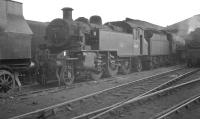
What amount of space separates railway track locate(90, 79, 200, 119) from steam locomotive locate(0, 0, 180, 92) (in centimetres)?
375

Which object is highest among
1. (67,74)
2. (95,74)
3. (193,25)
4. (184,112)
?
(193,25)

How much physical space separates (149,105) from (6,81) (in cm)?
428

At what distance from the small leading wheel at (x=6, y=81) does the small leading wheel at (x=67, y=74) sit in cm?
246

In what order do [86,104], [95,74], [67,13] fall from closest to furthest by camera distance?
1. [86,104]
2. [67,13]
3. [95,74]

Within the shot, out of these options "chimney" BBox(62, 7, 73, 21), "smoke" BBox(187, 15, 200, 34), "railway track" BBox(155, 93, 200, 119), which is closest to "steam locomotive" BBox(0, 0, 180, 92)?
"chimney" BBox(62, 7, 73, 21)

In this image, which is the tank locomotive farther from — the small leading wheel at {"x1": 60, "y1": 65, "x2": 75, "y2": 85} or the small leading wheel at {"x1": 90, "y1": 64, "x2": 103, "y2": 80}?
the small leading wheel at {"x1": 90, "y1": 64, "x2": 103, "y2": 80}

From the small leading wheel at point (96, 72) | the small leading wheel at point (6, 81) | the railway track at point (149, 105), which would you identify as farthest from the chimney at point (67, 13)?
the railway track at point (149, 105)

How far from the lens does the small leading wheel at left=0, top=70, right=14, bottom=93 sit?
722 centimetres

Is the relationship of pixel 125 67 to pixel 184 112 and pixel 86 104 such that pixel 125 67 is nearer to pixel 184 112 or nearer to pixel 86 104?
pixel 86 104

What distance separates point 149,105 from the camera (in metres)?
6.17

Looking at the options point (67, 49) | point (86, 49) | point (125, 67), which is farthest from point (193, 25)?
point (67, 49)

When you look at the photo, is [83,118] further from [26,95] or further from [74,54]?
[74,54]

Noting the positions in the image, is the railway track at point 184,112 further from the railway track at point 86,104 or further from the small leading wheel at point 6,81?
the small leading wheel at point 6,81

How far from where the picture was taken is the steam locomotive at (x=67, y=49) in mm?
7496
